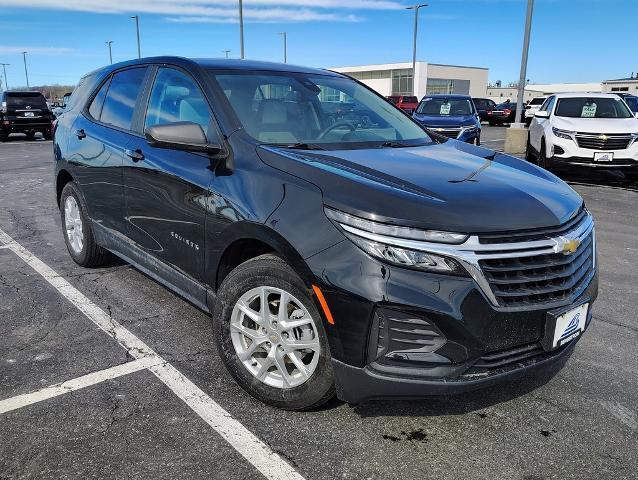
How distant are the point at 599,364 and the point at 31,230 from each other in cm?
605

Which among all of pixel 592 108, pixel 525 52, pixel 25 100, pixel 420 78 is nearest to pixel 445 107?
pixel 525 52

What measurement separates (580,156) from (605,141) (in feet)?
1.55

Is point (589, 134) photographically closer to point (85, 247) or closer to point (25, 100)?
point (85, 247)

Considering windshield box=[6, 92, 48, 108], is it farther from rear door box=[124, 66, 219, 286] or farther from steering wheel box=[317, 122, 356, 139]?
steering wheel box=[317, 122, 356, 139]

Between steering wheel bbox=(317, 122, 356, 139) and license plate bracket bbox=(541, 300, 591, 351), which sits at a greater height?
steering wheel bbox=(317, 122, 356, 139)

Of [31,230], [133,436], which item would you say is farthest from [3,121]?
[133,436]

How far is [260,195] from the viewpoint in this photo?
8.71 feet

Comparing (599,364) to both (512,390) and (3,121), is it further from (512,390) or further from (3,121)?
(3,121)

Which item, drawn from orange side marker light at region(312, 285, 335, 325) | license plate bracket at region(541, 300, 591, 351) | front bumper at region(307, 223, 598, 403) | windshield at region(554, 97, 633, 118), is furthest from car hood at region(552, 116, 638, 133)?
orange side marker light at region(312, 285, 335, 325)

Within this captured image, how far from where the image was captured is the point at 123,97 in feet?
13.7

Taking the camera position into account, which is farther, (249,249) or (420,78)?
(420,78)

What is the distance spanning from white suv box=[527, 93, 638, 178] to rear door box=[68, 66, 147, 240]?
827cm

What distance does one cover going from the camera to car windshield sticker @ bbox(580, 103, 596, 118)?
1093 cm

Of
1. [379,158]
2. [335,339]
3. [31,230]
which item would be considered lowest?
[31,230]
